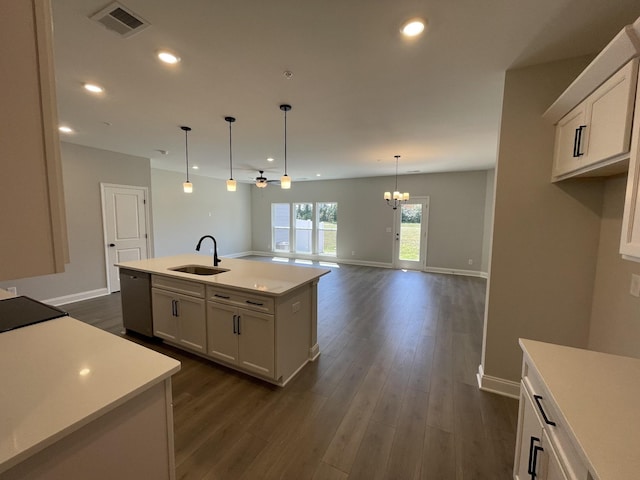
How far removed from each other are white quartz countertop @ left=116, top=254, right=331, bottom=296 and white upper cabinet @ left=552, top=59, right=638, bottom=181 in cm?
212

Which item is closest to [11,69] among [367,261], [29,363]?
[29,363]

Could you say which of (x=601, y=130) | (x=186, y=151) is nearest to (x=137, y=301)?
(x=186, y=151)

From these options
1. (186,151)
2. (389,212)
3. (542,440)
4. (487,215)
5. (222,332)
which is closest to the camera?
(542,440)

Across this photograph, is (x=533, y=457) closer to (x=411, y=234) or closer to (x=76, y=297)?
(x=76, y=297)

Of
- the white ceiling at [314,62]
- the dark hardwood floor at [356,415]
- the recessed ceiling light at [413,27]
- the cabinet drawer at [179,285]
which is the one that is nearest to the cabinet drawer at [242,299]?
the cabinet drawer at [179,285]

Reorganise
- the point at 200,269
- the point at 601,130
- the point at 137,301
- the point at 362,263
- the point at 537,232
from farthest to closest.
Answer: the point at 362,263 → the point at 200,269 → the point at 137,301 → the point at 537,232 → the point at 601,130

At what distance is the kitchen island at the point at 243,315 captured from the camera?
2.25 meters

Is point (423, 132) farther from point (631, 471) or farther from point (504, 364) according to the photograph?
point (631, 471)

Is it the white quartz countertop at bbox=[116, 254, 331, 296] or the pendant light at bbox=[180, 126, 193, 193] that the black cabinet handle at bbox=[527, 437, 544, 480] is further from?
the pendant light at bbox=[180, 126, 193, 193]

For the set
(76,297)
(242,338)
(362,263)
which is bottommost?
(76,297)

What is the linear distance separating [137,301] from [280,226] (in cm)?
640

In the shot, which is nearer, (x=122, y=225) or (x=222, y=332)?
(x=222, y=332)

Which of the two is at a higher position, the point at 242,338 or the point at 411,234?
the point at 411,234

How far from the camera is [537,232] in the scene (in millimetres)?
2100
